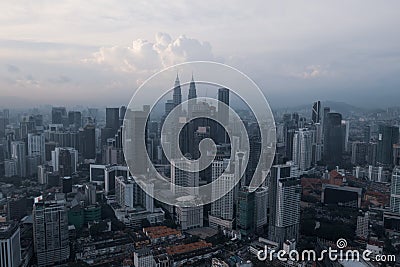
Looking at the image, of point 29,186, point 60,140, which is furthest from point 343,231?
point 60,140

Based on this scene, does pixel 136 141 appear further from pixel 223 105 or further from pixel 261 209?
pixel 261 209

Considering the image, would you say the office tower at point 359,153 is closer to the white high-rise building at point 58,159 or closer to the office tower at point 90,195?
the office tower at point 90,195

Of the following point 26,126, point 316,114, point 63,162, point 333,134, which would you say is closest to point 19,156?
point 63,162

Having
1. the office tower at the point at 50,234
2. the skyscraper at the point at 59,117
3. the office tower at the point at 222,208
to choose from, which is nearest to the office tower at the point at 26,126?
the skyscraper at the point at 59,117

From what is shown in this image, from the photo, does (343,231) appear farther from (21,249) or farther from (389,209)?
(21,249)

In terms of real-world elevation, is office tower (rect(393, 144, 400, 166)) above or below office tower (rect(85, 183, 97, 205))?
above

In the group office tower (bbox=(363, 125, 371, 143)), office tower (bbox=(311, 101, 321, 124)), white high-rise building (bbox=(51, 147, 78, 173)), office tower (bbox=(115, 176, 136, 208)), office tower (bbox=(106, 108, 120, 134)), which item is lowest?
office tower (bbox=(115, 176, 136, 208))

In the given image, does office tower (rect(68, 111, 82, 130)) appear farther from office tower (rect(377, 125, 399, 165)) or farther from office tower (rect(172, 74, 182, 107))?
office tower (rect(172, 74, 182, 107))

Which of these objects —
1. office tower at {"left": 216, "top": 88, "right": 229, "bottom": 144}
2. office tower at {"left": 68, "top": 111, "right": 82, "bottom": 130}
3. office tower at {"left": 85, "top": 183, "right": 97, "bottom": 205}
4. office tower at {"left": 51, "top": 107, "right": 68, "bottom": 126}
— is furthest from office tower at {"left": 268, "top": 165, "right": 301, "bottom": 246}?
office tower at {"left": 51, "top": 107, "right": 68, "bottom": 126}
